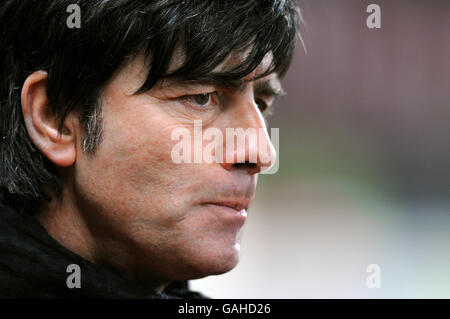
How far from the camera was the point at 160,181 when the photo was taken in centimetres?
119

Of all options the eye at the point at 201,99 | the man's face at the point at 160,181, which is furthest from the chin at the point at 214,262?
the eye at the point at 201,99

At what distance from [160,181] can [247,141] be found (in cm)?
21

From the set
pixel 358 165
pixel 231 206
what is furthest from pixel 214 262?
pixel 358 165

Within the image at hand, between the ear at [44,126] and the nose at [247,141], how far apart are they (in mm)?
352

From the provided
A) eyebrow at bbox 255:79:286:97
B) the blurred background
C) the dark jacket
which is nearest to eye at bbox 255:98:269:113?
eyebrow at bbox 255:79:286:97

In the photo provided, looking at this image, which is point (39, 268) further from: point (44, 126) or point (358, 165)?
point (358, 165)

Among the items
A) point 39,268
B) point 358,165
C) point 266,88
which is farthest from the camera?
point 358,165

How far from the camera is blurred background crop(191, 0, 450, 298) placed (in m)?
3.85

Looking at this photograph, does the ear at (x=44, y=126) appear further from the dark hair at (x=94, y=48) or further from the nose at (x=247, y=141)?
the nose at (x=247, y=141)

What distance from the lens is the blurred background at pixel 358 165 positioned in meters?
3.85

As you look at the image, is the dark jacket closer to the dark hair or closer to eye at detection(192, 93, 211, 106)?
the dark hair

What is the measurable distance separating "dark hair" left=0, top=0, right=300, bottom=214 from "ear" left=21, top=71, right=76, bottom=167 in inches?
0.9

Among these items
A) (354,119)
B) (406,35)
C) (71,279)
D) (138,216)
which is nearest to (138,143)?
(138,216)
